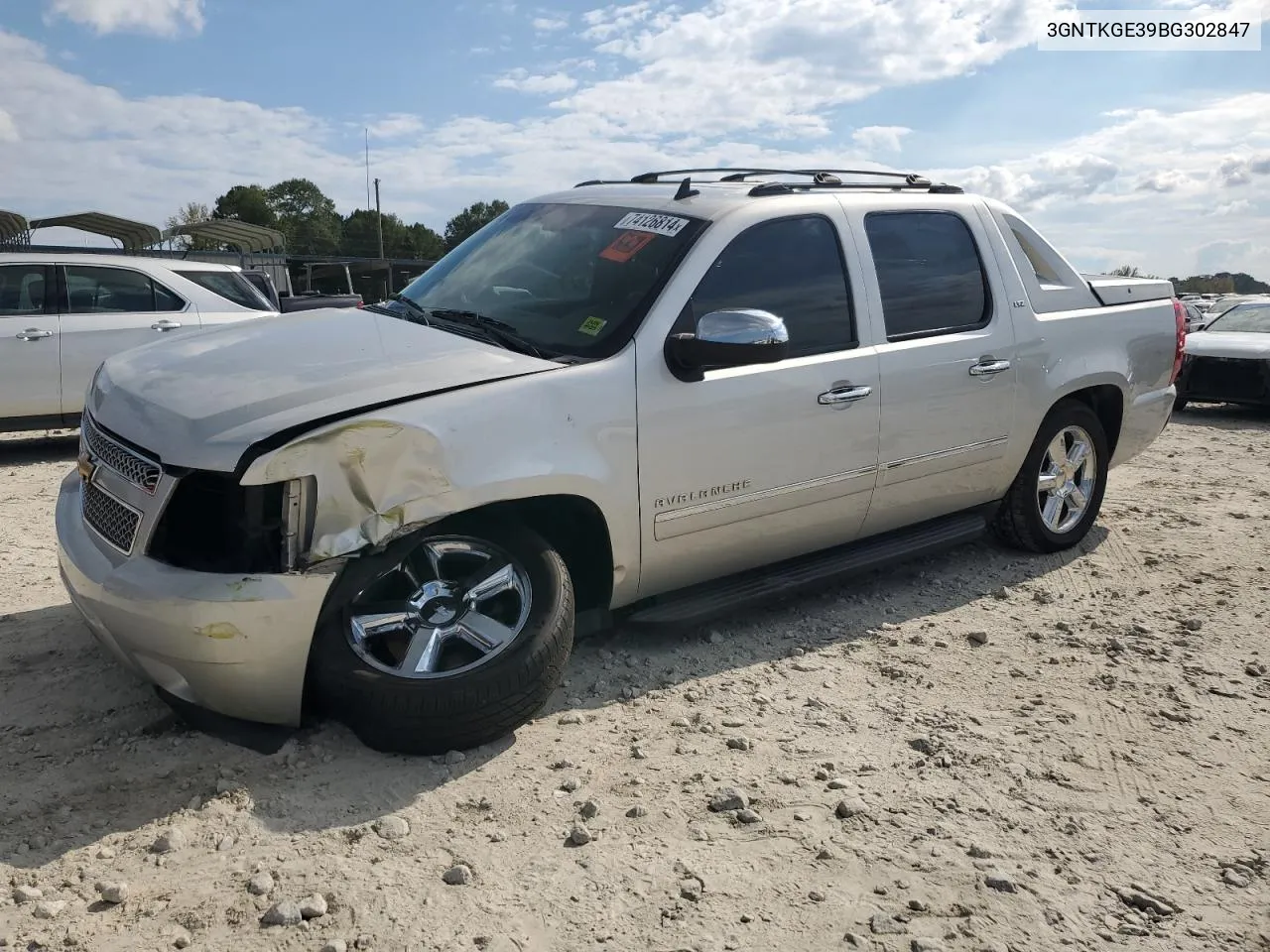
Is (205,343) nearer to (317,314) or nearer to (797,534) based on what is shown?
(317,314)

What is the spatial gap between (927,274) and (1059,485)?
1.52 metres

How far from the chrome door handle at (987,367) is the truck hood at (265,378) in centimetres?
209

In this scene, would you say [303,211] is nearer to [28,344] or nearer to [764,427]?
[28,344]

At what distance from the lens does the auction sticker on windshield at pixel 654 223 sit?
387 cm

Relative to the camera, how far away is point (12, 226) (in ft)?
61.7

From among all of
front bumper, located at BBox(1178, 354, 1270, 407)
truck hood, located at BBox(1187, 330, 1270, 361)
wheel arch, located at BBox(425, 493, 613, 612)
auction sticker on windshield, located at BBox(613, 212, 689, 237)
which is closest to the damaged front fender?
wheel arch, located at BBox(425, 493, 613, 612)

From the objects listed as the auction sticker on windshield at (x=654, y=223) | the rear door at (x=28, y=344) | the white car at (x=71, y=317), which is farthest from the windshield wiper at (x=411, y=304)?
the rear door at (x=28, y=344)

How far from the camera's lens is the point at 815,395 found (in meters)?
3.97

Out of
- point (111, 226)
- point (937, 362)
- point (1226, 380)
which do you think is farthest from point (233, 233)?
point (937, 362)

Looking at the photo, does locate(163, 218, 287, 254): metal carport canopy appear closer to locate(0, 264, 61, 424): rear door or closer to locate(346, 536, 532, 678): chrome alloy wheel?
locate(0, 264, 61, 424): rear door

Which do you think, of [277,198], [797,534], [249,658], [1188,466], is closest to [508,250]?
[797,534]

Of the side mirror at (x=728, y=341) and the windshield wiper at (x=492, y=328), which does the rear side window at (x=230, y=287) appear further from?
the side mirror at (x=728, y=341)

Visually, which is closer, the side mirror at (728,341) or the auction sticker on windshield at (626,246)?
the side mirror at (728,341)

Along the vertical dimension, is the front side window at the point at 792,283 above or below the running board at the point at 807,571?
above
